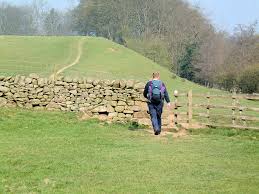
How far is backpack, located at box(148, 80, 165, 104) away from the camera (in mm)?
13664

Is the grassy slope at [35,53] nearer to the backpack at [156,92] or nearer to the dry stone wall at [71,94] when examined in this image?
the dry stone wall at [71,94]

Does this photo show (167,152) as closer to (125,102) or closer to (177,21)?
(125,102)

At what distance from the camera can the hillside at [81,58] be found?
44156 mm

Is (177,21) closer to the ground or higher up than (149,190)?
higher up

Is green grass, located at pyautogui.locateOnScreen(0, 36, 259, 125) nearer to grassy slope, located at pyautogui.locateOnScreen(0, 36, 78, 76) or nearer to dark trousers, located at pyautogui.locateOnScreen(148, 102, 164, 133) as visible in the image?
grassy slope, located at pyautogui.locateOnScreen(0, 36, 78, 76)

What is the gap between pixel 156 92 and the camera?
13.7 meters

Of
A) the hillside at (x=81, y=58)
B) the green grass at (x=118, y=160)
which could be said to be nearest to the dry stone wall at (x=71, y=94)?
the green grass at (x=118, y=160)

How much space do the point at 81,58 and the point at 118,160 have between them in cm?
4273

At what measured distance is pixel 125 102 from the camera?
55.5 feet

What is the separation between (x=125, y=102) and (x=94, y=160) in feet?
23.6

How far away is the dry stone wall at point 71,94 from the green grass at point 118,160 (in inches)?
84.1

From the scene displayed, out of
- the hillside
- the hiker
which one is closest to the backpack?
the hiker

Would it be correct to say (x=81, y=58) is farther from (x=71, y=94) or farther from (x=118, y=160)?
(x=118, y=160)

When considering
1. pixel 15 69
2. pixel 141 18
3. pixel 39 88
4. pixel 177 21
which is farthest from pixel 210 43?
pixel 39 88
